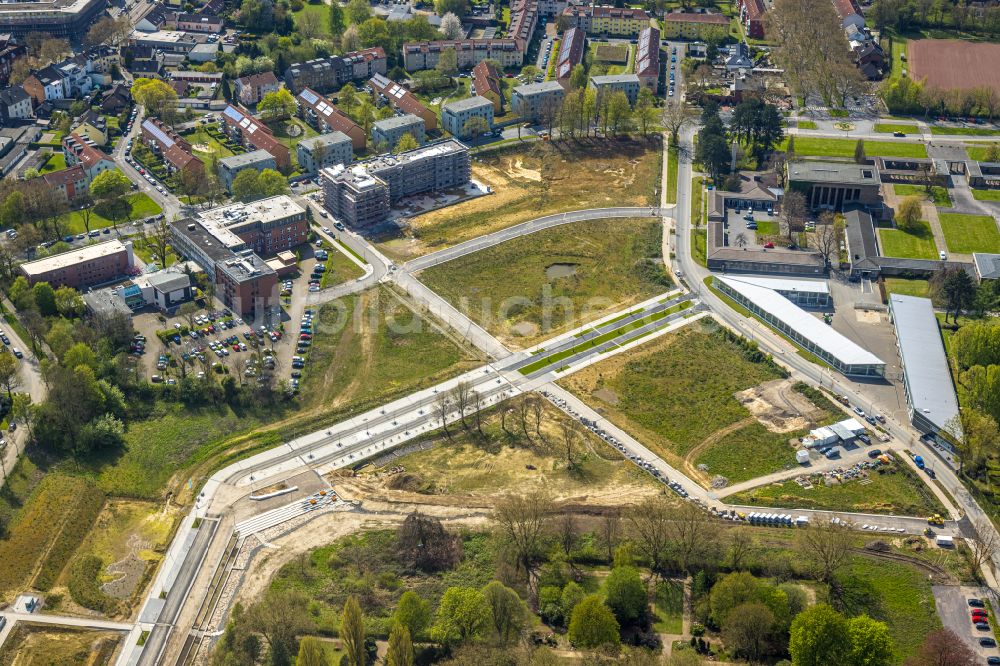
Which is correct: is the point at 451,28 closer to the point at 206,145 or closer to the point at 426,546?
the point at 206,145

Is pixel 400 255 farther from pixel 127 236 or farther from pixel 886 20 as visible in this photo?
pixel 886 20

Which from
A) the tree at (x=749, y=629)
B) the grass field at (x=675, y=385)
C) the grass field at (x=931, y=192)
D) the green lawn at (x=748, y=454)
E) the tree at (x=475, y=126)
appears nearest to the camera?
the tree at (x=749, y=629)

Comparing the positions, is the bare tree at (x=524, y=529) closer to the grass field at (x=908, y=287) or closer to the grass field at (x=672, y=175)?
the grass field at (x=908, y=287)

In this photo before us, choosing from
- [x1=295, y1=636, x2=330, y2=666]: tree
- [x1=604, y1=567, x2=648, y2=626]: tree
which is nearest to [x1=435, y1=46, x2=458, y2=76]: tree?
[x1=604, y1=567, x2=648, y2=626]: tree

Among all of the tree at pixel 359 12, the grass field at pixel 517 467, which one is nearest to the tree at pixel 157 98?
the tree at pixel 359 12

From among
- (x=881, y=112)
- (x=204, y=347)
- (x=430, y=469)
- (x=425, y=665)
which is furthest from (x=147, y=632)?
(x=881, y=112)

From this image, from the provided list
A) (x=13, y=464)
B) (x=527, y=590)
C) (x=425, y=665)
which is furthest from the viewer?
(x=13, y=464)

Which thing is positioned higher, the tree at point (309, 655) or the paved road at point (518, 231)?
the paved road at point (518, 231)
